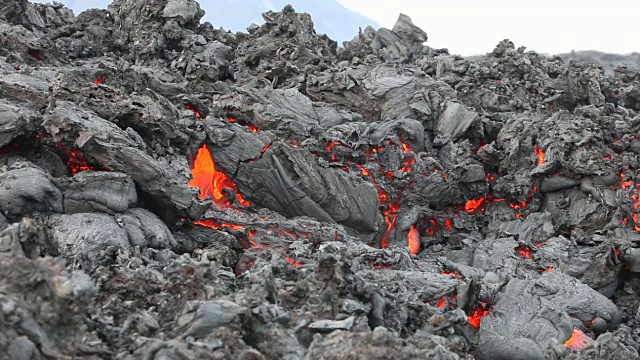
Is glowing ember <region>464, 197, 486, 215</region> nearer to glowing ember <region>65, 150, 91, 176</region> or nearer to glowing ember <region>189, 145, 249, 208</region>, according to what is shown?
glowing ember <region>189, 145, 249, 208</region>

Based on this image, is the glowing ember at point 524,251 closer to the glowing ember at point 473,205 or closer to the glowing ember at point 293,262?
the glowing ember at point 473,205

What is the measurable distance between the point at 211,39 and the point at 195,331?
28.4 meters

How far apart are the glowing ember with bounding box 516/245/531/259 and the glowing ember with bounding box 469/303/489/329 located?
5.00 m

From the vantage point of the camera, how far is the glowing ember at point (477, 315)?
17594mm

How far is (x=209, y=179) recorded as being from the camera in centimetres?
2241

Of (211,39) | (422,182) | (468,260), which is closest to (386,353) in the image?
(468,260)

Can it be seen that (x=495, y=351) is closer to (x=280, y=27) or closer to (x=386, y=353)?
(x=386, y=353)

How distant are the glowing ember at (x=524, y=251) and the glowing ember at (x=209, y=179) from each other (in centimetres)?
1024

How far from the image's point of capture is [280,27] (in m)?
33.8

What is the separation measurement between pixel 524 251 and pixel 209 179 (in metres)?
12.0

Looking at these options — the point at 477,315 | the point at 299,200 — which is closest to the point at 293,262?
→ the point at 299,200

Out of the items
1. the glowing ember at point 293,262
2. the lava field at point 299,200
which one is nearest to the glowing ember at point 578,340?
the lava field at point 299,200

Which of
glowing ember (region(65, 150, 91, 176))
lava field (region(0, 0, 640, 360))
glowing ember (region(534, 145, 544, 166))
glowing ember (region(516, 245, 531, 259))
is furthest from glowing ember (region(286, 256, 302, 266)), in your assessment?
glowing ember (region(534, 145, 544, 166))

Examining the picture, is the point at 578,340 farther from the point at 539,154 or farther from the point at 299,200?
the point at 539,154
